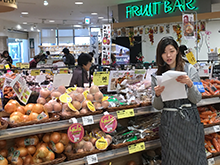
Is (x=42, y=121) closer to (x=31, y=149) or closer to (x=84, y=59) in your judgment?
(x=31, y=149)

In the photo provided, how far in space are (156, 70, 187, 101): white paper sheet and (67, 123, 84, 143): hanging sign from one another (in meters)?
0.81

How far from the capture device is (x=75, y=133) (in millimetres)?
2377

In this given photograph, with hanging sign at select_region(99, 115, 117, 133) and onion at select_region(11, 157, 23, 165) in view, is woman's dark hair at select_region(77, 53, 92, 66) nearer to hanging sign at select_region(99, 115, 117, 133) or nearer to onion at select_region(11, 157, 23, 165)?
hanging sign at select_region(99, 115, 117, 133)

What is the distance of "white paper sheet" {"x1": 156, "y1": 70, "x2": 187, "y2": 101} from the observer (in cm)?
221

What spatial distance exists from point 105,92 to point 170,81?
1.21m

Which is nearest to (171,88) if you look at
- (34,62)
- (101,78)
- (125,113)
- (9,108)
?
(125,113)

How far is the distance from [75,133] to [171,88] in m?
0.95

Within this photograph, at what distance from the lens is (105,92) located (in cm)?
329

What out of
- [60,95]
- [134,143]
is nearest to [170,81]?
[134,143]

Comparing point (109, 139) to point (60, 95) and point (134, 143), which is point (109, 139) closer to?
point (134, 143)

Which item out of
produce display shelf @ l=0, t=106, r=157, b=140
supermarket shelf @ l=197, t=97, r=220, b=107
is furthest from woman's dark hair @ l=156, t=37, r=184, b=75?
supermarket shelf @ l=197, t=97, r=220, b=107

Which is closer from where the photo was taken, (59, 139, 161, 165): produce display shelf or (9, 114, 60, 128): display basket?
(9, 114, 60, 128): display basket

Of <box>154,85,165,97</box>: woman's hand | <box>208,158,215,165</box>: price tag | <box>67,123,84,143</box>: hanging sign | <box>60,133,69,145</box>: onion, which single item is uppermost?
<box>154,85,165,97</box>: woman's hand

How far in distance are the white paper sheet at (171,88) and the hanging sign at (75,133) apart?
0.81m
